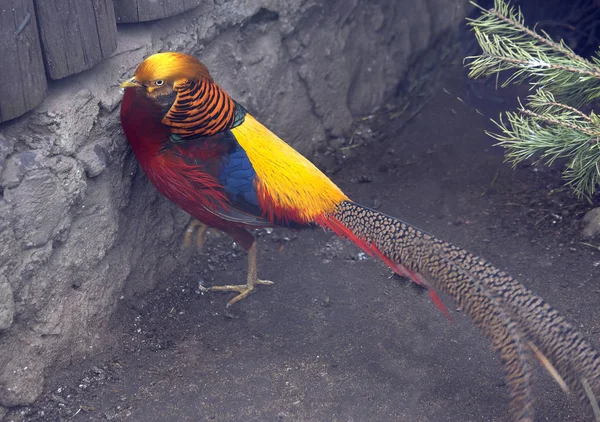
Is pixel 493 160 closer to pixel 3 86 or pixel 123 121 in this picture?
pixel 123 121

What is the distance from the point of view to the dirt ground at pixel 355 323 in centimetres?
258

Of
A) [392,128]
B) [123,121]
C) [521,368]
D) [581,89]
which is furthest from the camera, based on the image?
[392,128]

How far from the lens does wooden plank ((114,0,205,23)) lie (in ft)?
9.39

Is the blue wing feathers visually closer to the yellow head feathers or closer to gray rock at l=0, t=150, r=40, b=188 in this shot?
the yellow head feathers

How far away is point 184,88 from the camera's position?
2701mm

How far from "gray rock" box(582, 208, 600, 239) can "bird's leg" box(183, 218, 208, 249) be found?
6.97 feet

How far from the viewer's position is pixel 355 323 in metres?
3.10

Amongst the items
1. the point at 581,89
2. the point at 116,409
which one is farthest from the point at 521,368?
the point at 581,89

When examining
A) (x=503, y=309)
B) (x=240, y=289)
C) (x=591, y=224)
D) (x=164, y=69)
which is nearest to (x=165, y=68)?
(x=164, y=69)

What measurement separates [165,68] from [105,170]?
52cm

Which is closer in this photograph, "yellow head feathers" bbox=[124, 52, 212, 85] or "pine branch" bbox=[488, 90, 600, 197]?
"yellow head feathers" bbox=[124, 52, 212, 85]

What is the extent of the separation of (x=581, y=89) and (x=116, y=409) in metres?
2.71

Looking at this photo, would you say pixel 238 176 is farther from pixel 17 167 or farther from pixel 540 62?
pixel 540 62

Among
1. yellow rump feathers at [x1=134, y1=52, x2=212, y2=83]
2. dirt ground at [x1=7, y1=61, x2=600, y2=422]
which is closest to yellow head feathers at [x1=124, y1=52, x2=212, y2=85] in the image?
yellow rump feathers at [x1=134, y1=52, x2=212, y2=83]
